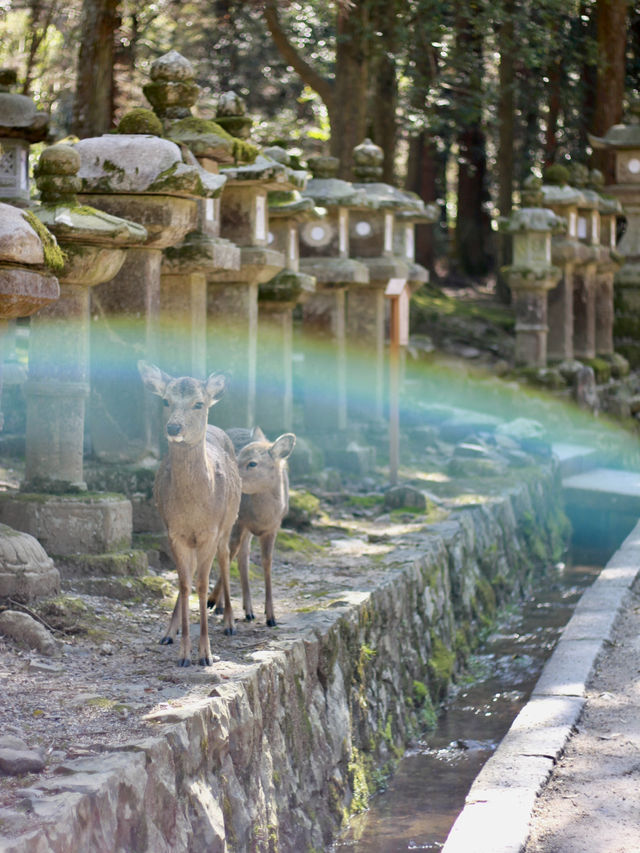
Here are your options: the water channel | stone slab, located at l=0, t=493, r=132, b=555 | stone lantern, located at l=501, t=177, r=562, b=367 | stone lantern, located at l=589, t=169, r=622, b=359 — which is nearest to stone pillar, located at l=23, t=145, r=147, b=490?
stone slab, located at l=0, t=493, r=132, b=555

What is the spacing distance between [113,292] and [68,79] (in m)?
12.2

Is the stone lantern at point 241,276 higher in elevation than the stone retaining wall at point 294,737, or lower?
higher

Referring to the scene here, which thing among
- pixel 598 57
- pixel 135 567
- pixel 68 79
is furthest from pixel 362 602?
pixel 598 57

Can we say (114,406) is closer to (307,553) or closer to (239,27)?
(307,553)

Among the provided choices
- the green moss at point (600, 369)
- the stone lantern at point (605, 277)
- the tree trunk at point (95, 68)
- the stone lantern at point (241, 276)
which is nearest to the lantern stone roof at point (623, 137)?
the stone lantern at point (605, 277)

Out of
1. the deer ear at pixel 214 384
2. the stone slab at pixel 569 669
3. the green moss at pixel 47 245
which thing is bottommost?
the stone slab at pixel 569 669

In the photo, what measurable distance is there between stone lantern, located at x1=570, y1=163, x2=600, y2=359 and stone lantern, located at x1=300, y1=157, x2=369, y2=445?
8.42 metres

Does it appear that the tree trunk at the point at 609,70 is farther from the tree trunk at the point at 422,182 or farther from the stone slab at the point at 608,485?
the stone slab at the point at 608,485

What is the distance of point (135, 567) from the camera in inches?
305

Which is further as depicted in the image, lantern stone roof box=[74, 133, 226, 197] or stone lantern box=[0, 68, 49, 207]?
stone lantern box=[0, 68, 49, 207]

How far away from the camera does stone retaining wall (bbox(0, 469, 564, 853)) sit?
443 centimetres

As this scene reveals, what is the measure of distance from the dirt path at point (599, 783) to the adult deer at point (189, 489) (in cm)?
178

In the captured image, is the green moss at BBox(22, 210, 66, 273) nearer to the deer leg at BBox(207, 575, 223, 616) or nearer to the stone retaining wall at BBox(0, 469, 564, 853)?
the deer leg at BBox(207, 575, 223, 616)

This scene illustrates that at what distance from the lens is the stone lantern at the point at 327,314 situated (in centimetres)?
1341
